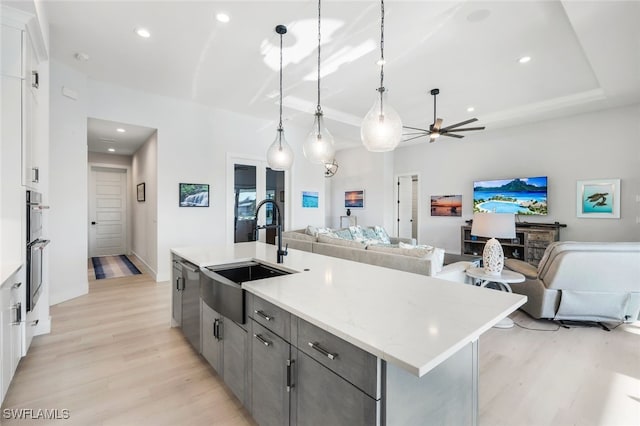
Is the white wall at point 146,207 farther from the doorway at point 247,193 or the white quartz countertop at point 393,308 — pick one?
the white quartz countertop at point 393,308

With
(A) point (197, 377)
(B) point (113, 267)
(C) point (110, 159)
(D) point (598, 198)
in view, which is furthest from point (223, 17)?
(D) point (598, 198)

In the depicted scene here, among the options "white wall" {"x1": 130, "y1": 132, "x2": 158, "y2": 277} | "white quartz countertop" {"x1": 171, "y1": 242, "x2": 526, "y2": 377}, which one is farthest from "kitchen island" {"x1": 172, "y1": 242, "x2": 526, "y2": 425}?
"white wall" {"x1": 130, "y1": 132, "x2": 158, "y2": 277}

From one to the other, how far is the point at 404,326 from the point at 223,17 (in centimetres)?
316

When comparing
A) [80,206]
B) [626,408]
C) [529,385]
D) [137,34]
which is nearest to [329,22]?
[137,34]

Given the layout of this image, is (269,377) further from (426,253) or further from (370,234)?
(370,234)

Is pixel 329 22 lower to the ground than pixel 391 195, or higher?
higher

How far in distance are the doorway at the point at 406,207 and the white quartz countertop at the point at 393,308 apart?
6535mm

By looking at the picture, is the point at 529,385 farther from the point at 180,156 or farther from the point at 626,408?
the point at 180,156

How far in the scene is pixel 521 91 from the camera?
4.54 m

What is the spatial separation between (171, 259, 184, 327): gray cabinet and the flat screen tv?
6245 mm

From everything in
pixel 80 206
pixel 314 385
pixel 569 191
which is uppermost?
pixel 569 191

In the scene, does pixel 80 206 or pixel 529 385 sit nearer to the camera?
pixel 529 385

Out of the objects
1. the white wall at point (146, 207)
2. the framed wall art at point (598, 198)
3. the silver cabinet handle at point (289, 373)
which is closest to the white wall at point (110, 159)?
the white wall at point (146, 207)

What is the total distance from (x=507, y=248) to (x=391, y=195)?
316 cm
